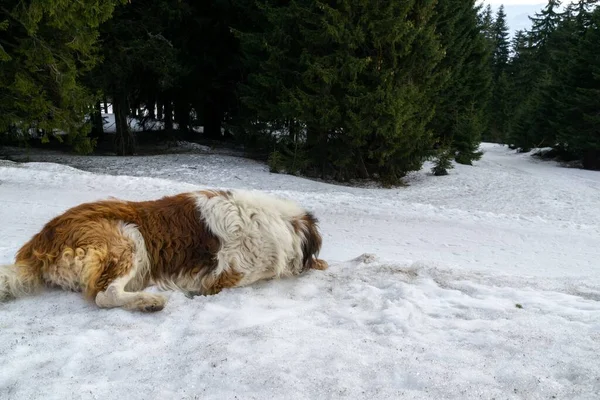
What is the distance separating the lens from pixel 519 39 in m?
61.2

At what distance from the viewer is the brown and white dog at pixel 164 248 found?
3.40m

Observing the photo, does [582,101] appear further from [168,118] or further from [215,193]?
[215,193]

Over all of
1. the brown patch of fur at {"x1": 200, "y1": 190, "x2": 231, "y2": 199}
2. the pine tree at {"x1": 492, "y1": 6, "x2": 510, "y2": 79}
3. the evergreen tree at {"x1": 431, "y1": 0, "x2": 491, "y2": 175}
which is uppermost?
the pine tree at {"x1": 492, "y1": 6, "x2": 510, "y2": 79}

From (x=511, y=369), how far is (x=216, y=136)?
997 inches

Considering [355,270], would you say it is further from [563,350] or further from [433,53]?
[433,53]

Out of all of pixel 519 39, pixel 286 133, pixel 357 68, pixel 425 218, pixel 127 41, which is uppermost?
pixel 519 39

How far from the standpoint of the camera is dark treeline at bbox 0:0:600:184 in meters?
13.8

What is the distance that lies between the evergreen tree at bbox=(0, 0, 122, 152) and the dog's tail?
1151 centimetres

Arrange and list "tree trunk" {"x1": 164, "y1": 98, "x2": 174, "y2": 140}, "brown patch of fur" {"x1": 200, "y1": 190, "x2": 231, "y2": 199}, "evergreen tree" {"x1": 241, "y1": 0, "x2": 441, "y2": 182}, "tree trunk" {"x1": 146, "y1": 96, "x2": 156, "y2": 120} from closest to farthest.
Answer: "brown patch of fur" {"x1": 200, "y1": 190, "x2": 231, "y2": 199}, "evergreen tree" {"x1": 241, "y1": 0, "x2": 441, "y2": 182}, "tree trunk" {"x1": 146, "y1": 96, "x2": 156, "y2": 120}, "tree trunk" {"x1": 164, "y1": 98, "x2": 174, "y2": 140}

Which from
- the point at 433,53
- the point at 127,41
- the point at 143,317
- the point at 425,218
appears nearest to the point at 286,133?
the point at 433,53

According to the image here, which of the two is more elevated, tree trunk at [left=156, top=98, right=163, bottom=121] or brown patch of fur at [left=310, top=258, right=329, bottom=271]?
tree trunk at [left=156, top=98, right=163, bottom=121]

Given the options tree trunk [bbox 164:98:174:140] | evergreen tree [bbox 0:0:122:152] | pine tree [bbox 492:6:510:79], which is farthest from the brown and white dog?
pine tree [bbox 492:6:510:79]

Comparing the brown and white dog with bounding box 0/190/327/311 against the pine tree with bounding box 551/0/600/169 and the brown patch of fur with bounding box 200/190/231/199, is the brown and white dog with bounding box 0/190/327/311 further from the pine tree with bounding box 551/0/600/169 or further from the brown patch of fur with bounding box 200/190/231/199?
the pine tree with bounding box 551/0/600/169

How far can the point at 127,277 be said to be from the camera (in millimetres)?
3479
